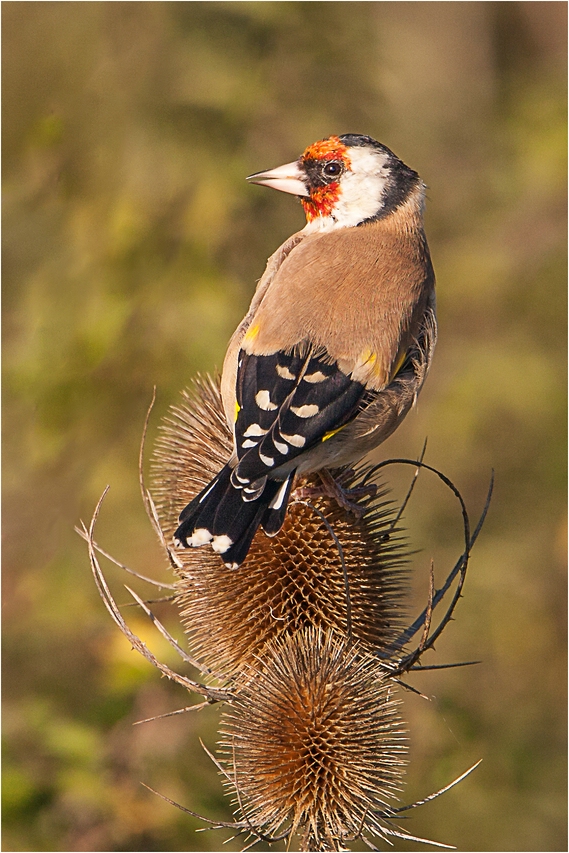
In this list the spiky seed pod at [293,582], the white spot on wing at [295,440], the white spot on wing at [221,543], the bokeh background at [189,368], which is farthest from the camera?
the bokeh background at [189,368]

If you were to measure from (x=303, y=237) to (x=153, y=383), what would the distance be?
1.74m

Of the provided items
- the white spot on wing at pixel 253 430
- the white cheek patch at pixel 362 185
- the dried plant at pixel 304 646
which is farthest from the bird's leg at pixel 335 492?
the white cheek patch at pixel 362 185

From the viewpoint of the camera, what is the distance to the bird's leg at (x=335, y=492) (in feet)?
9.62

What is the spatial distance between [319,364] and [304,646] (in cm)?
88

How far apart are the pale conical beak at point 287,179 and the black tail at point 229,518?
Result: 1.43m

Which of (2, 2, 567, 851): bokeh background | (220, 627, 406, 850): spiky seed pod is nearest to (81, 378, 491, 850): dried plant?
(220, 627, 406, 850): spiky seed pod

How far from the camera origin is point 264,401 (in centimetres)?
269

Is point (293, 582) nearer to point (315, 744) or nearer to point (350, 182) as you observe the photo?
point (315, 744)

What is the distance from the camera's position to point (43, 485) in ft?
16.8

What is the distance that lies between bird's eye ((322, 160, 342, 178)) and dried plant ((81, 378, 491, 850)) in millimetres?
996

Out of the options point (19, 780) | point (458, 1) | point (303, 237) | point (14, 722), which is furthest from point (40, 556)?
point (458, 1)

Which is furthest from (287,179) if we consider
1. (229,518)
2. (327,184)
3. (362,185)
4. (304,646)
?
(304,646)

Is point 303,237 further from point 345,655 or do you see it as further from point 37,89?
point 37,89

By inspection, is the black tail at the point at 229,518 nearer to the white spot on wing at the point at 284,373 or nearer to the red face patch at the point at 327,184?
the white spot on wing at the point at 284,373
